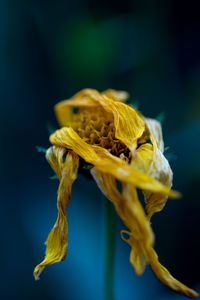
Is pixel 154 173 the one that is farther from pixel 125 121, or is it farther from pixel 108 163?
pixel 125 121

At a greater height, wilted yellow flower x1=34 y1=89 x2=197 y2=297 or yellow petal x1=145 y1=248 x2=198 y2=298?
wilted yellow flower x1=34 y1=89 x2=197 y2=297

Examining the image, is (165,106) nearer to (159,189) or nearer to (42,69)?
(42,69)

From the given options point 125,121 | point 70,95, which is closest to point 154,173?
point 125,121

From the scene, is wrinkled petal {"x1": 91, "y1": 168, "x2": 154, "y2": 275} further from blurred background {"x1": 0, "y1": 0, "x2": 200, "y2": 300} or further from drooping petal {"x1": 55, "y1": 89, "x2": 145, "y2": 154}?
blurred background {"x1": 0, "y1": 0, "x2": 200, "y2": 300}

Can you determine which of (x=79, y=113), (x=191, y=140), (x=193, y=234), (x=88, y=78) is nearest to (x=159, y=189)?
(x=79, y=113)

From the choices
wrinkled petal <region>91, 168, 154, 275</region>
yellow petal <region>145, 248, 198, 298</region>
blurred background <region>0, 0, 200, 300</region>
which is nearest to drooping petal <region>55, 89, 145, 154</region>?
wrinkled petal <region>91, 168, 154, 275</region>

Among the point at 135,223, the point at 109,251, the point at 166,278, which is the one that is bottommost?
the point at 109,251
